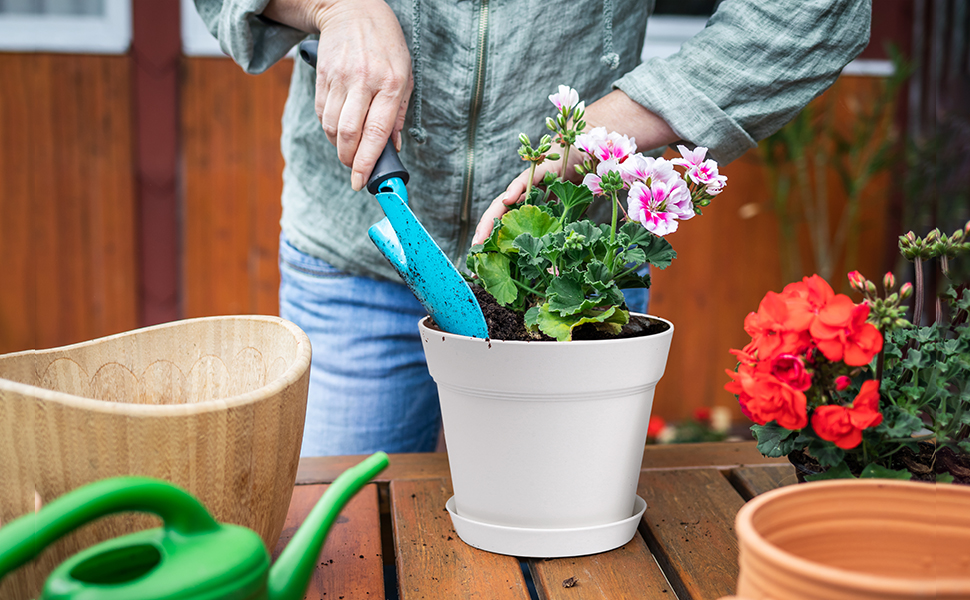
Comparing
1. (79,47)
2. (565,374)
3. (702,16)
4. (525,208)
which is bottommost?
(565,374)

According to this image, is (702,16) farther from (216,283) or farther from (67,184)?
(67,184)

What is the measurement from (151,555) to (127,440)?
0.12m

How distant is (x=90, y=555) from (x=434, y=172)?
2.38 feet

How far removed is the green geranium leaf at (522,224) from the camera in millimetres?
698

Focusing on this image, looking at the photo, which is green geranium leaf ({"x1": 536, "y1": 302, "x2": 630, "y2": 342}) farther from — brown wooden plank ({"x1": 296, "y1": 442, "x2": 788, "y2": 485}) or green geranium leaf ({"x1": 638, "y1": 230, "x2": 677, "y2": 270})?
brown wooden plank ({"x1": 296, "y1": 442, "x2": 788, "y2": 485})

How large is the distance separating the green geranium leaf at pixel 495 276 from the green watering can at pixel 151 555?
0.35 meters

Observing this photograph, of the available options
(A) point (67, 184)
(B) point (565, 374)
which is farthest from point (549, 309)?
(A) point (67, 184)

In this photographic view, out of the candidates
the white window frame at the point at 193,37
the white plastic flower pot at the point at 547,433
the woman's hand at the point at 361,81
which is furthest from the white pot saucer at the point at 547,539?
the white window frame at the point at 193,37

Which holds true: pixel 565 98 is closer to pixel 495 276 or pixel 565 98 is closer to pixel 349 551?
pixel 495 276

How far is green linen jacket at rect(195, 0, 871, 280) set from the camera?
84 cm

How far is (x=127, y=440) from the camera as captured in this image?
46cm

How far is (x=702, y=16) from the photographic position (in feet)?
9.31

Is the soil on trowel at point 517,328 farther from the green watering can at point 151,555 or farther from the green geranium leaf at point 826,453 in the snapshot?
the green watering can at point 151,555

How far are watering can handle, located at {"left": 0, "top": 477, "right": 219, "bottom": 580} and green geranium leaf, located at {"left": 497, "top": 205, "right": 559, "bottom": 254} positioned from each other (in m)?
0.40
